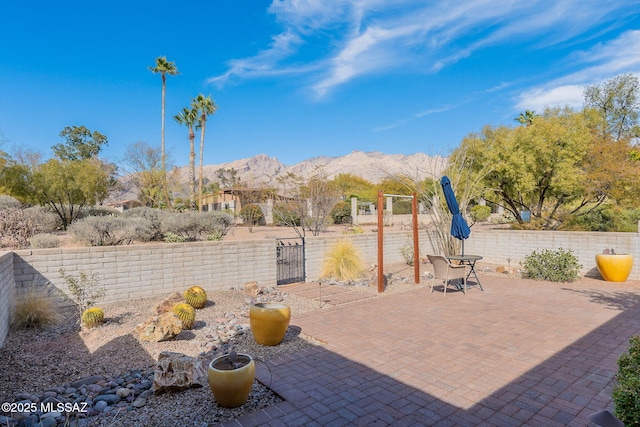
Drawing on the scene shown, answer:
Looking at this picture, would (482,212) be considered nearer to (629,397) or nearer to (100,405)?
(629,397)

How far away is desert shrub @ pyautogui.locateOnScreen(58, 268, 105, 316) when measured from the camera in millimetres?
6168

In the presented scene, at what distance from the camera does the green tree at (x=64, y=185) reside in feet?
65.0

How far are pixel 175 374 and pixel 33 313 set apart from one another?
3615 millimetres

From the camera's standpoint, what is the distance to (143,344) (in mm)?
4672

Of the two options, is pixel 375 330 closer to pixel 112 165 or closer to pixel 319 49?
pixel 319 49

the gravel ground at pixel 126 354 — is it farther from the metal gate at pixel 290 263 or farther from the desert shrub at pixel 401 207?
the desert shrub at pixel 401 207

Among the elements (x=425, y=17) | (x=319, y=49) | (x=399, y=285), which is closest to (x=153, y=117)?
(x=319, y=49)

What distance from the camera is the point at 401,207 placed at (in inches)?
1275

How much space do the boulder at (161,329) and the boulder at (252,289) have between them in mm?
2588

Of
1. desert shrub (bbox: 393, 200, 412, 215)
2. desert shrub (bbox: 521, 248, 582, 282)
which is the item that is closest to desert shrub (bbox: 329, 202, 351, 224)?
desert shrub (bbox: 393, 200, 412, 215)

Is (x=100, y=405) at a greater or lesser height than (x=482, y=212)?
lesser

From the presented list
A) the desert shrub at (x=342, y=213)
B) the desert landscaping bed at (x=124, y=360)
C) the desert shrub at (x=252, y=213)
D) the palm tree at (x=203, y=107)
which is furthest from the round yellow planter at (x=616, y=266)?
the palm tree at (x=203, y=107)

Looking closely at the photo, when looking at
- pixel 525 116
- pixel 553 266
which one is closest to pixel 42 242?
pixel 553 266

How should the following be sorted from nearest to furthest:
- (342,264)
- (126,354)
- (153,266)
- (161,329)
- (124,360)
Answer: (124,360), (126,354), (161,329), (153,266), (342,264)
